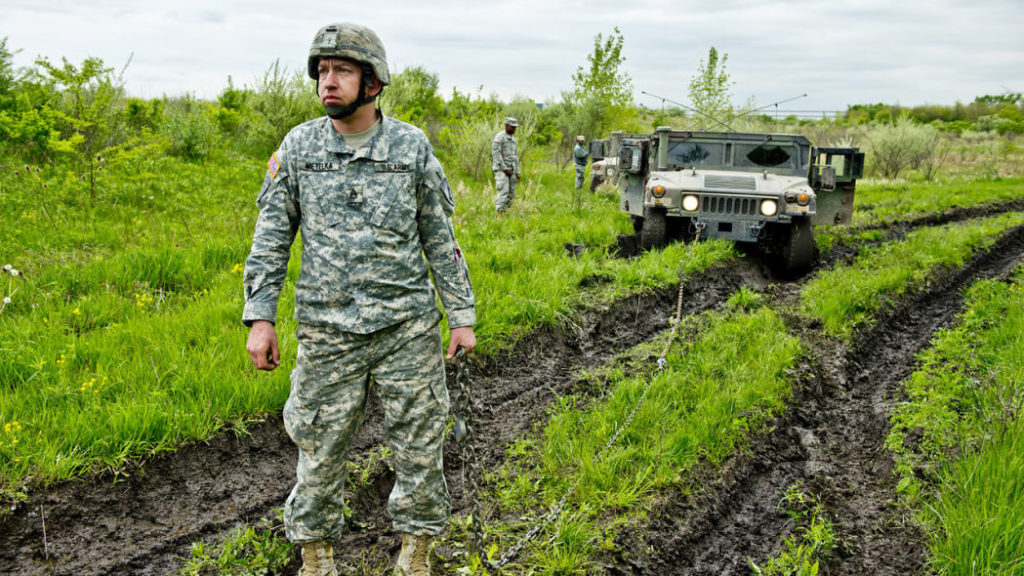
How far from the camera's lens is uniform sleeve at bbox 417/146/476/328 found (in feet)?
8.11

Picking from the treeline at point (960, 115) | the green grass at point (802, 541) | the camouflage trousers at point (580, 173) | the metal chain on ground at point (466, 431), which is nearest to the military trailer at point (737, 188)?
the green grass at point (802, 541)

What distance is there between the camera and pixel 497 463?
348cm

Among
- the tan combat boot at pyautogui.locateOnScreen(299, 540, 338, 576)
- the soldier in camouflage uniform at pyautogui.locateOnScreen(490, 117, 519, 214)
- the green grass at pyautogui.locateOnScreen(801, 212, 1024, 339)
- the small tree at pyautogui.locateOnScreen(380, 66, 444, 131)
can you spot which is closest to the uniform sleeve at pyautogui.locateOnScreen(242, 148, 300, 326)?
the tan combat boot at pyautogui.locateOnScreen(299, 540, 338, 576)

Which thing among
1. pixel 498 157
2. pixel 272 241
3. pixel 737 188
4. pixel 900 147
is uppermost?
pixel 900 147

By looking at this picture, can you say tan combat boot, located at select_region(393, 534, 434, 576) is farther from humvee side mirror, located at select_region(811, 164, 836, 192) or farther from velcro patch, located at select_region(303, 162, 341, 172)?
humvee side mirror, located at select_region(811, 164, 836, 192)

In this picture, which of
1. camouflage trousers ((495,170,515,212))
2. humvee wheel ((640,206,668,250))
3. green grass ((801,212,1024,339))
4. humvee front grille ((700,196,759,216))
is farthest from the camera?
camouflage trousers ((495,170,515,212))

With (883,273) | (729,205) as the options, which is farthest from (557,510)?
(883,273)

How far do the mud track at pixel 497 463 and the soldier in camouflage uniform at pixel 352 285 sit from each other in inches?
20.3

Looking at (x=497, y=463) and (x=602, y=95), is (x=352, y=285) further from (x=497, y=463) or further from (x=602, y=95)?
(x=602, y=95)

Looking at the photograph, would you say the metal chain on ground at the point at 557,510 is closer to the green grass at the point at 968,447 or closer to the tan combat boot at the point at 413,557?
the tan combat boot at the point at 413,557

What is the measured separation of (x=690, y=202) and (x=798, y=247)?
4.42ft

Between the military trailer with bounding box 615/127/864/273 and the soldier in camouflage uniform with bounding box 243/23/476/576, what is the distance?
5.80m

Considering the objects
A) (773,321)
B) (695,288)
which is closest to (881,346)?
(773,321)

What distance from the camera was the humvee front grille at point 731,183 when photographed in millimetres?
7801
